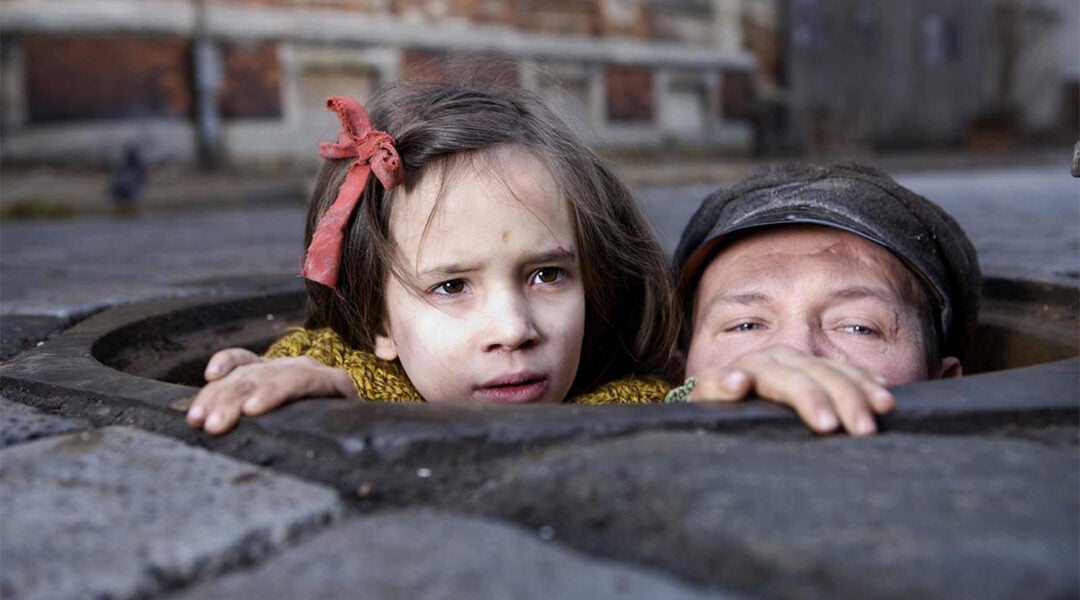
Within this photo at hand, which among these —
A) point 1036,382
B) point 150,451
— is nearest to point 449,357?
point 150,451

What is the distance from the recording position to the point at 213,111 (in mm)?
9383

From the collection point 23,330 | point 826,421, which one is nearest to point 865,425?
point 826,421

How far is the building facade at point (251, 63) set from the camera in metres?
8.52

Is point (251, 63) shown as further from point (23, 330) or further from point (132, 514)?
point (132, 514)

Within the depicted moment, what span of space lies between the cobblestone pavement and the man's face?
0.59 metres

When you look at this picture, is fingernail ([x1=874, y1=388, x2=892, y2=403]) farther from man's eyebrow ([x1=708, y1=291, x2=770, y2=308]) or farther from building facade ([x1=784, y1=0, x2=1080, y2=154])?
building facade ([x1=784, y1=0, x2=1080, y2=154])

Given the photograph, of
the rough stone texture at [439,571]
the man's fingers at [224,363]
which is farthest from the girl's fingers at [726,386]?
the man's fingers at [224,363]

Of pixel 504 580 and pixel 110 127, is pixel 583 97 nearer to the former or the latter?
pixel 110 127

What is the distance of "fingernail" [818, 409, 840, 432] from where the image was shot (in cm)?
112

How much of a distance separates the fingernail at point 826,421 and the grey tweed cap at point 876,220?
33.7 inches

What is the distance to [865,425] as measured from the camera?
1.11 meters

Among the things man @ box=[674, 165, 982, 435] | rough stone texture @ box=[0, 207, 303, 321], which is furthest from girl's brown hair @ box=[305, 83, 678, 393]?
rough stone texture @ box=[0, 207, 303, 321]

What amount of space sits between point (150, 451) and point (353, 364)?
87 cm

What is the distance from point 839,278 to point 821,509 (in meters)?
1.11
